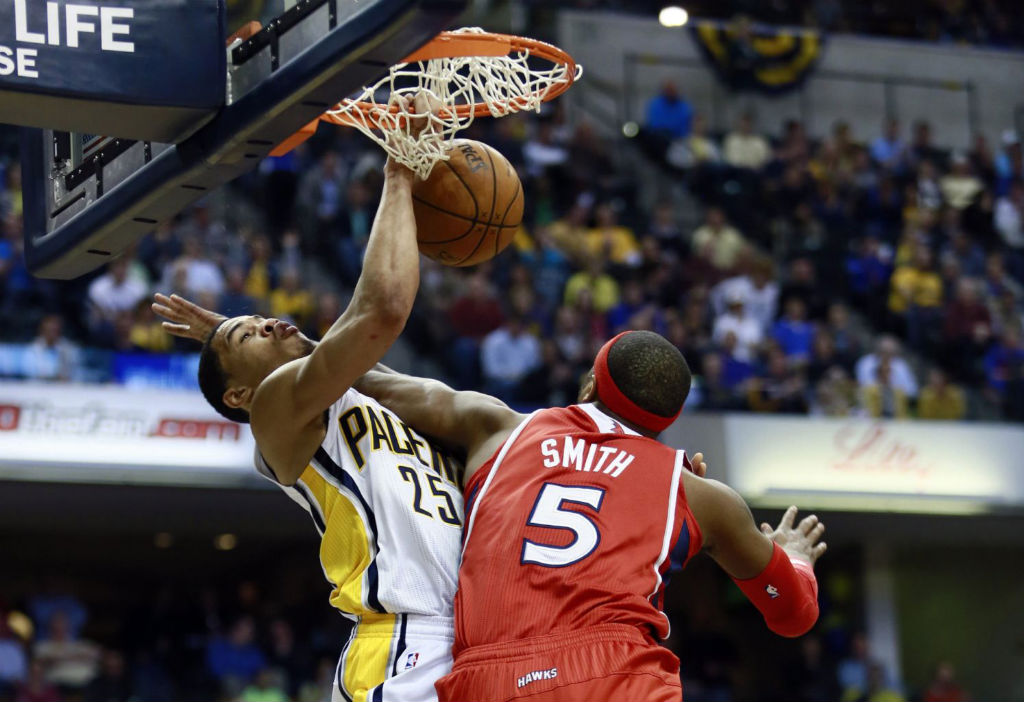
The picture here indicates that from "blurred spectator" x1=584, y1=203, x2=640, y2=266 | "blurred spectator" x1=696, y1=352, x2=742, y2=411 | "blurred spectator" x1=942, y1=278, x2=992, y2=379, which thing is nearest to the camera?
"blurred spectator" x1=696, y1=352, x2=742, y2=411

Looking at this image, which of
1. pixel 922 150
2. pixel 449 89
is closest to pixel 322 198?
pixel 922 150

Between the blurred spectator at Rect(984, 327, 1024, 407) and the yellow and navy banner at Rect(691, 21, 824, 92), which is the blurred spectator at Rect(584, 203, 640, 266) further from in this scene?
the yellow and navy banner at Rect(691, 21, 824, 92)

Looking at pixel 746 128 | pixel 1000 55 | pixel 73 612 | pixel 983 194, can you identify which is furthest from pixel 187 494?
pixel 1000 55

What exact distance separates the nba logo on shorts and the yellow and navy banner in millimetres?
16033

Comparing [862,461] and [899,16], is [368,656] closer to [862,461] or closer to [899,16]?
[862,461]

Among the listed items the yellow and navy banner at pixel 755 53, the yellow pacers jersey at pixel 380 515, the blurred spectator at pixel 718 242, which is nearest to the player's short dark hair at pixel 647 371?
the yellow pacers jersey at pixel 380 515

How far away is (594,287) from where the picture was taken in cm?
1356

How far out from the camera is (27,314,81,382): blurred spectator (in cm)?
1070

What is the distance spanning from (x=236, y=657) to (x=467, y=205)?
8870 mm

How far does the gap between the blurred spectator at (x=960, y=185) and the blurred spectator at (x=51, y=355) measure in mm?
10148

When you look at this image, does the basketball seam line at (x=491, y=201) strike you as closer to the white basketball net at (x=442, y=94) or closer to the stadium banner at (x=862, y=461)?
the white basketball net at (x=442, y=94)

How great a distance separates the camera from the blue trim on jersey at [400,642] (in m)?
3.63

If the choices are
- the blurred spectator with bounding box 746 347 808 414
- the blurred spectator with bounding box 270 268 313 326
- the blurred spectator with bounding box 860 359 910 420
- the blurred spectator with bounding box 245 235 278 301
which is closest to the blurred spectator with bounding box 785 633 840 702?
the blurred spectator with bounding box 860 359 910 420

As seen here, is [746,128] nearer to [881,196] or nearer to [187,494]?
[881,196]
